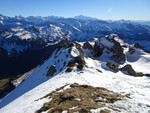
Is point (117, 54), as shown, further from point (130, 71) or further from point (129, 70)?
point (130, 71)

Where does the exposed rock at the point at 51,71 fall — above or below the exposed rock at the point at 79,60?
below

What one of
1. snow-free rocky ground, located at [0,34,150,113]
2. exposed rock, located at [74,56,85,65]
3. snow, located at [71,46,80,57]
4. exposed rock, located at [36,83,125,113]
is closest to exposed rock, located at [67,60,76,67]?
snow-free rocky ground, located at [0,34,150,113]

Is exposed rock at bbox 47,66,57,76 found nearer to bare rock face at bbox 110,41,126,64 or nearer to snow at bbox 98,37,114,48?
bare rock face at bbox 110,41,126,64

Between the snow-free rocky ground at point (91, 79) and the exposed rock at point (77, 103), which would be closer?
the exposed rock at point (77, 103)

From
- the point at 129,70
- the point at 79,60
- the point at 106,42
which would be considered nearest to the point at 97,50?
the point at 106,42

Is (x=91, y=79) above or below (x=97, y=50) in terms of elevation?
above

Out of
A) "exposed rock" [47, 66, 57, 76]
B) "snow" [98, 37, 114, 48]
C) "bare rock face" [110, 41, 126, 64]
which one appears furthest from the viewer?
"snow" [98, 37, 114, 48]

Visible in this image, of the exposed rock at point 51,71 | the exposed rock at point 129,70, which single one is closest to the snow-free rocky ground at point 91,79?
the exposed rock at point 51,71

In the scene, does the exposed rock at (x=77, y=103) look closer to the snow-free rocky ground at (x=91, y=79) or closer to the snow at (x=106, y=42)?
the snow-free rocky ground at (x=91, y=79)

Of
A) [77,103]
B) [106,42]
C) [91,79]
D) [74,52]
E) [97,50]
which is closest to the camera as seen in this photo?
[77,103]
